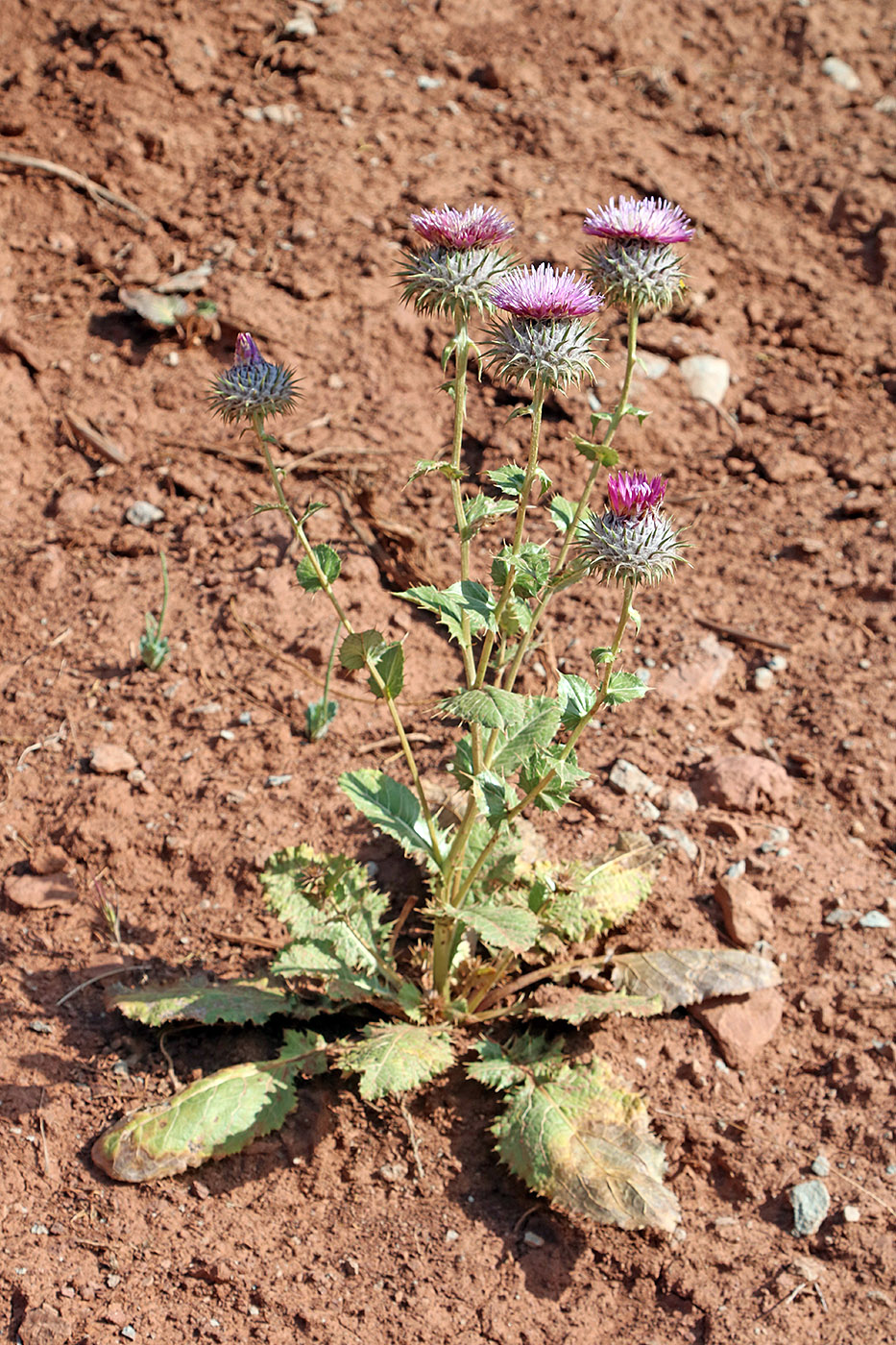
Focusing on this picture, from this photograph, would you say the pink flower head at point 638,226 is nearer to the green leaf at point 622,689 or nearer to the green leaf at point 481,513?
the green leaf at point 481,513

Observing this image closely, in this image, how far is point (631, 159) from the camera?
7.17 metres

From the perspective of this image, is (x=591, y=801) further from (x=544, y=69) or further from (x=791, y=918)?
(x=544, y=69)

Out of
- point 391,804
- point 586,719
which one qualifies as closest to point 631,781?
point 391,804

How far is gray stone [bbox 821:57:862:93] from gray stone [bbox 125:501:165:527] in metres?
5.84

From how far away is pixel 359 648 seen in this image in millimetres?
3273

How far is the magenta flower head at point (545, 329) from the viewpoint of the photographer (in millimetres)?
2873

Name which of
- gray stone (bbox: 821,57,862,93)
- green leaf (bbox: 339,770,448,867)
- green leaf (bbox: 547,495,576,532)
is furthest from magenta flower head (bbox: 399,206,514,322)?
gray stone (bbox: 821,57,862,93)

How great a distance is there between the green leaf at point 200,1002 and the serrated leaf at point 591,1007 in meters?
0.86

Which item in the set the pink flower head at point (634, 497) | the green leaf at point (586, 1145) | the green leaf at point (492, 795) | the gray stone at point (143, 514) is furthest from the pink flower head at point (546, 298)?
the gray stone at point (143, 514)

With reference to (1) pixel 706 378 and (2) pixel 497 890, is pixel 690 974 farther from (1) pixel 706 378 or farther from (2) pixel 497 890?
(1) pixel 706 378

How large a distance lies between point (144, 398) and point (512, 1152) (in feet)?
13.8

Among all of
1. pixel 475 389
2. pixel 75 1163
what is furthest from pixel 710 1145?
pixel 475 389

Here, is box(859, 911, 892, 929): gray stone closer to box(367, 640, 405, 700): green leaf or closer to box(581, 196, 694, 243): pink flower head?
box(367, 640, 405, 700): green leaf

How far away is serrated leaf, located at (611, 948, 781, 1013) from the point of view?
3.89 metres
